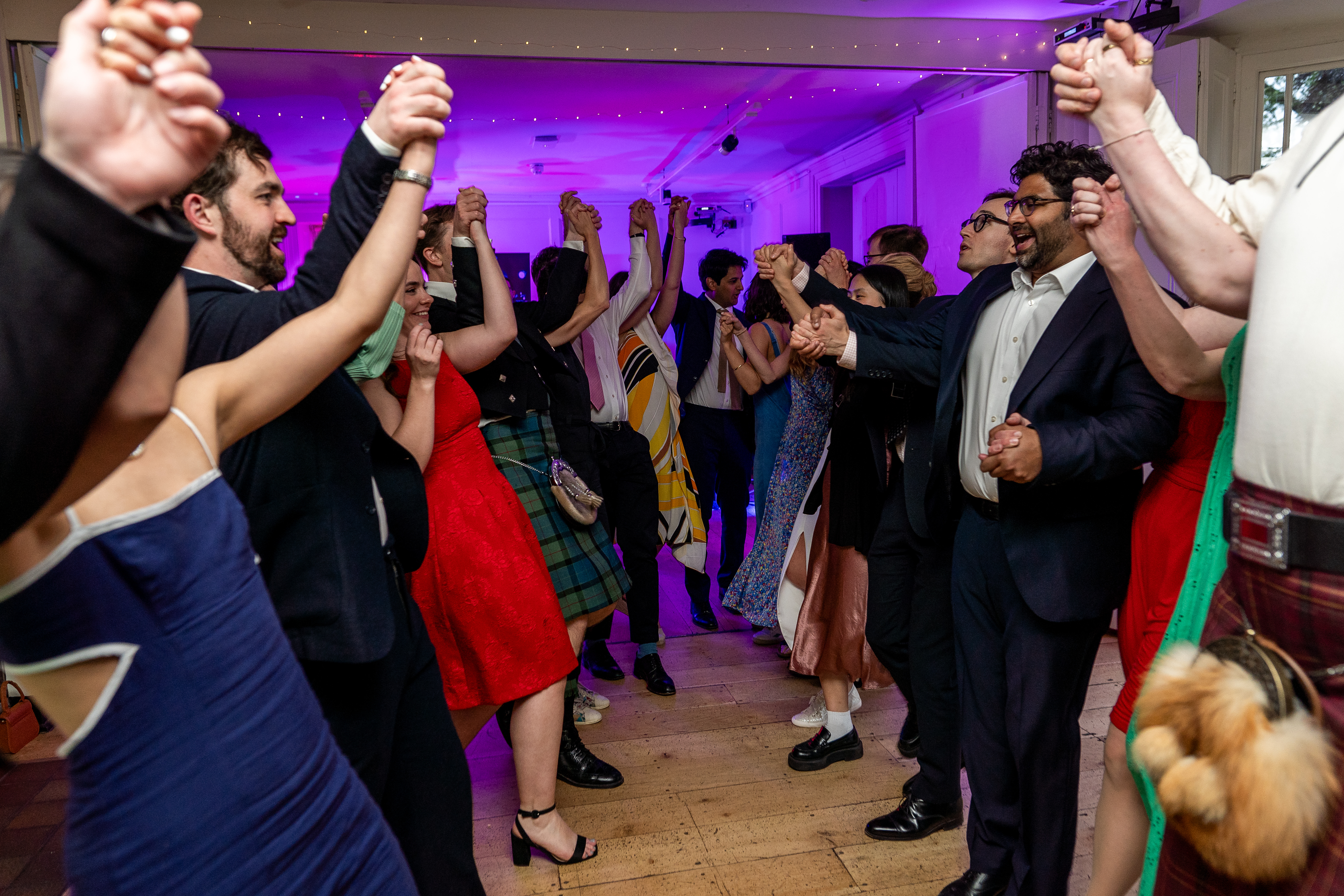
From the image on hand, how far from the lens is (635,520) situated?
3410 millimetres

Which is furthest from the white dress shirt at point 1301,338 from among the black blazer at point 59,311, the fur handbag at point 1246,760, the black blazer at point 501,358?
the black blazer at point 501,358

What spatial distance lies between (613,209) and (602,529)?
846cm

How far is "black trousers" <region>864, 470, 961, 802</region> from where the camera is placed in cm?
229

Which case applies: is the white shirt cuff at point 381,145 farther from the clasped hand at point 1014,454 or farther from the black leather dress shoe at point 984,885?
the black leather dress shoe at point 984,885

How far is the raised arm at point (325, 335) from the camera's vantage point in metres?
0.90

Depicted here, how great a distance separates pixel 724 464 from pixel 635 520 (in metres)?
1.17

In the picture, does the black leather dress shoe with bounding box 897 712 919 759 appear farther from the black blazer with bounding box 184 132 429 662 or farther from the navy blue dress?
the navy blue dress

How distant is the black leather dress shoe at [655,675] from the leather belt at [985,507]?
1.57m

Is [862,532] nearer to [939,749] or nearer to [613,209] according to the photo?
[939,749]

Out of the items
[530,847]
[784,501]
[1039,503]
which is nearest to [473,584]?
[530,847]

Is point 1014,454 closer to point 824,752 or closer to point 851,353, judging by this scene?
point 851,353

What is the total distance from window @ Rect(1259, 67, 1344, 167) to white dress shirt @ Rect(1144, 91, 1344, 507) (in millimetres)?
3678

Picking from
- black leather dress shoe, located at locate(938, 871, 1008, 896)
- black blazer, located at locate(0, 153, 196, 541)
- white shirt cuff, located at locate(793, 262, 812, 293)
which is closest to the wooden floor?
black leather dress shoe, located at locate(938, 871, 1008, 896)

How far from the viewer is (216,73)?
4562 millimetres
